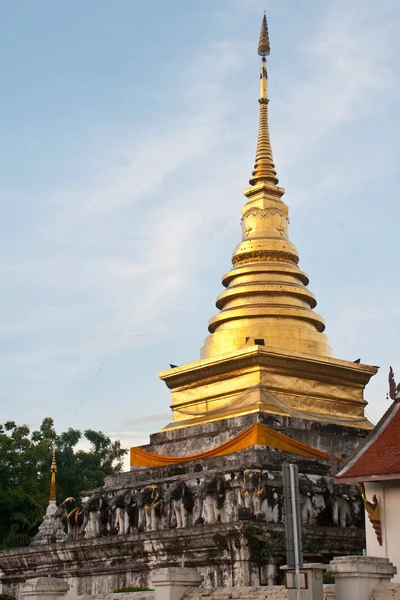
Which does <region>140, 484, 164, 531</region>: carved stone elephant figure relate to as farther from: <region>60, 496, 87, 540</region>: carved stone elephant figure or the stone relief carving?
<region>60, 496, 87, 540</region>: carved stone elephant figure

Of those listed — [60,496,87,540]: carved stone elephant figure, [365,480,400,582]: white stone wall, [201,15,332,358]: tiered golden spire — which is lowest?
[365,480,400,582]: white stone wall

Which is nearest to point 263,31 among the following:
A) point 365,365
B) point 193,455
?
point 365,365

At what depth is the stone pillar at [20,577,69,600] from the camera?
17438 millimetres

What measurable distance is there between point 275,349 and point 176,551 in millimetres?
6252

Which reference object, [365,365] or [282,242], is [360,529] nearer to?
[365,365]

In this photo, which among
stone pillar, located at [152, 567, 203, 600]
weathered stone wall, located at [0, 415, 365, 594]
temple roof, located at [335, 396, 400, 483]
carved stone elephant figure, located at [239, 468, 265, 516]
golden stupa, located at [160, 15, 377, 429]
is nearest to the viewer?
stone pillar, located at [152, 567, 203, 600]

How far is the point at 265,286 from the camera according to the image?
1088 inches

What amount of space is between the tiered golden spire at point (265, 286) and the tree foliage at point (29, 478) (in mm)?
10692

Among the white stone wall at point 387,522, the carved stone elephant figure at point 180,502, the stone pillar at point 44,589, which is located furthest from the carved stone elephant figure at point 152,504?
the white stone wall at point 387,522

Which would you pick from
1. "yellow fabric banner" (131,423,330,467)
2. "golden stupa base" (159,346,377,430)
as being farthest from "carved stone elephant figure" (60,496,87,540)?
"golden stupa base" (159,346,377,430)

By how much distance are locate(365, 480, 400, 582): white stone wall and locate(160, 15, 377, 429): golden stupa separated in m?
6.51

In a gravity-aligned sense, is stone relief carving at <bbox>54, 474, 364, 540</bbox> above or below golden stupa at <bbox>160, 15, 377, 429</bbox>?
below

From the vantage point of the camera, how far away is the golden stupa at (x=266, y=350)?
83.4 feet

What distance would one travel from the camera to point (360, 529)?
22.1m
